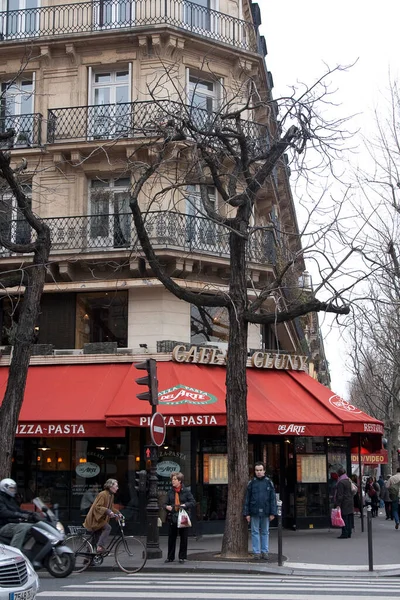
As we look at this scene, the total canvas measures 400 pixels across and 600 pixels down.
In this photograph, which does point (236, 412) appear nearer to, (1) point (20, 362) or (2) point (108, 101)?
(1) point (20, 362)

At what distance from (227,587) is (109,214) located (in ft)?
38.1

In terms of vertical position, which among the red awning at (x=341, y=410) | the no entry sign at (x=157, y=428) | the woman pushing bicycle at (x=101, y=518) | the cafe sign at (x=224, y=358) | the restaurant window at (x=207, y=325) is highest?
the restaurant window at (x=207, y=325)

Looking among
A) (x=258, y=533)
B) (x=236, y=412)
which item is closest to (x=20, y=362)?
(x=236, y=412)

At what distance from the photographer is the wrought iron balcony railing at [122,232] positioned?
2089cm

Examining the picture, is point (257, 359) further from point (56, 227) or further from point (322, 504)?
point (56, 227)

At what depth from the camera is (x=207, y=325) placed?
71.9 ft

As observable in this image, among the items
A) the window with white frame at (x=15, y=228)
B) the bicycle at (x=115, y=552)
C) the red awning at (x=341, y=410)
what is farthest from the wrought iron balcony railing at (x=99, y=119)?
the bicycle at (x=115, y=552)

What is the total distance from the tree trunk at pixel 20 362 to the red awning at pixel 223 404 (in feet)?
9.45

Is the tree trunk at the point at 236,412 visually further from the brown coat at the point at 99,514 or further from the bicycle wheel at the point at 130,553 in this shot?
the brown coat at the point at 99,514

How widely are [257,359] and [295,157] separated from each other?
6.75 metres

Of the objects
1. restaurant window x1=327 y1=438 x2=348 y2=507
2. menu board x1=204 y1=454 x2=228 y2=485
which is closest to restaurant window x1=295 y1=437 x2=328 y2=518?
restaurant window x1=327 y1=438 x2=348 y2=507

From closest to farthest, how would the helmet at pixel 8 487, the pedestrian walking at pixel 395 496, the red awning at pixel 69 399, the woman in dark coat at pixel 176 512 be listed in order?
the helmet at pixel 8 487, the woman in dark coat at pixel 176 512, the red awning at pixel 69 399, the pedestrian walking at pixel 395 496

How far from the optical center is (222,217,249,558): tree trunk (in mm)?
15180

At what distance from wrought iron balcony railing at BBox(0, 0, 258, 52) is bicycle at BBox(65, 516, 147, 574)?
13784 mm
